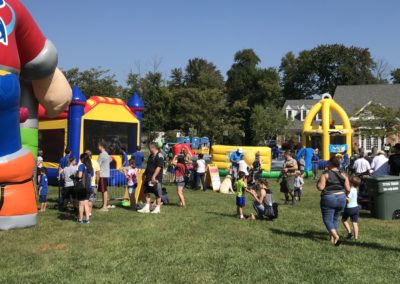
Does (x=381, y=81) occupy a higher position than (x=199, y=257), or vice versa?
(x=381, y=81)

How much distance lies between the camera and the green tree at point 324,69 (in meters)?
68.3

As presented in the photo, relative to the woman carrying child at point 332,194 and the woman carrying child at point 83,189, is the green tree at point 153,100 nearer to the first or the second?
the woman carrying child at point 83,189

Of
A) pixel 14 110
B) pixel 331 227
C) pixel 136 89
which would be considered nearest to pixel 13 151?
pixel 14 110

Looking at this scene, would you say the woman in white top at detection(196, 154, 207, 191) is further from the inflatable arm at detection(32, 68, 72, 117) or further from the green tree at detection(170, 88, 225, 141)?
the green tree at detection(170, 88, 225, 141)

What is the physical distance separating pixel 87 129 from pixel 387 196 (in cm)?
1003

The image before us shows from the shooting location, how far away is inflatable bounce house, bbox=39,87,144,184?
50.7 feet

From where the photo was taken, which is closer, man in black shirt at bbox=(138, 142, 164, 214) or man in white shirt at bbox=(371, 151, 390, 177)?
man in black shirt at bbox=(138, 142, 164, 214)

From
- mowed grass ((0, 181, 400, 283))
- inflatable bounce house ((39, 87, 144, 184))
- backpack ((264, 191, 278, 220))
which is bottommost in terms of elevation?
mowed grass ((0, 181, 400, 283))

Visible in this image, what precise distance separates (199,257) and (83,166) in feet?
12.4

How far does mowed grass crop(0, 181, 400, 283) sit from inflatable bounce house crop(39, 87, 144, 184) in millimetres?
5799

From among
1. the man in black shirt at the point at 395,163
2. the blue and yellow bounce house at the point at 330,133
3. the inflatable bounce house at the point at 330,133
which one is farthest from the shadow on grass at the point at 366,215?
the inflatable bounce house at the point at 330,133

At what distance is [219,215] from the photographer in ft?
34.0

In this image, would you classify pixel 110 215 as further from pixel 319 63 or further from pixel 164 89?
pixel 319 63

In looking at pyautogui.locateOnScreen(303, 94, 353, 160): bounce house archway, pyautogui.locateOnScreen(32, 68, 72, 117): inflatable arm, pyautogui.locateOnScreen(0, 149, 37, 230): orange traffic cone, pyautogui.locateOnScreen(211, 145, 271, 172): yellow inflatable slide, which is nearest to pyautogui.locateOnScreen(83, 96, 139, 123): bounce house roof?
pyautogui.locateOnScreen(211, 145, 271, 172): yellow inflatable slide
